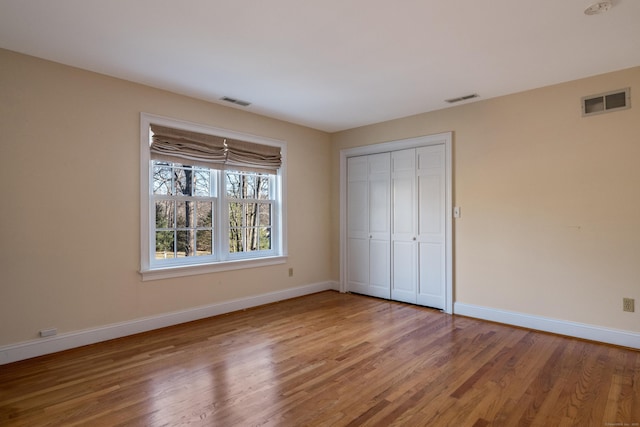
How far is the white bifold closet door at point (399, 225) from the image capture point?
4602 millimetres

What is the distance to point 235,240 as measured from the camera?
4648mm

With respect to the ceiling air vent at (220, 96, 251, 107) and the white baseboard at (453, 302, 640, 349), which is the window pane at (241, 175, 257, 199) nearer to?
the ceiling air vent at (220, 96, 251, 107)

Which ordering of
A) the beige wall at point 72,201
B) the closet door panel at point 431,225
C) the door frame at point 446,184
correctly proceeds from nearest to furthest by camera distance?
the beige wall at point 72,201 → the door frame at point 446,184 → the closet door panel at point 431,225

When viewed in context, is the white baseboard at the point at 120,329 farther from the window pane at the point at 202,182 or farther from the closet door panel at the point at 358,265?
the window pane at the point at 202,182

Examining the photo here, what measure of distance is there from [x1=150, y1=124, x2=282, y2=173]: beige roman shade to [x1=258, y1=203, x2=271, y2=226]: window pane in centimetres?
50

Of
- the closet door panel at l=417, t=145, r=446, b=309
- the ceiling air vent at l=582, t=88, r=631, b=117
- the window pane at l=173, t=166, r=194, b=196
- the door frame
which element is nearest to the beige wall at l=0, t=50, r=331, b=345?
the window pane at l=173, t=166, r=194, b=196

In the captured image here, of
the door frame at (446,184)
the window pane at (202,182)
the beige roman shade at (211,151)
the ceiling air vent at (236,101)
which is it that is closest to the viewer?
the beige roman shade at (211,151)

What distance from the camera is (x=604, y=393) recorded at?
245 cm

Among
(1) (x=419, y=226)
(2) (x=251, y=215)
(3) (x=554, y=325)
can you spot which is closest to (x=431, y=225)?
(1) (x=419, y=226)

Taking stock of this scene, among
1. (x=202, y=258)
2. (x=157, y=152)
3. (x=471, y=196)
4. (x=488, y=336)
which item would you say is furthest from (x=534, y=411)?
(x=157, y=152)

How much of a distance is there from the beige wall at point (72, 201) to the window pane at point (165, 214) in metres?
0.30

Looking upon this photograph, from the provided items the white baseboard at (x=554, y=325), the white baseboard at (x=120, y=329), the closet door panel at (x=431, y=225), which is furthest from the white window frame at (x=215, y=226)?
the white baseboard at (x=554, y=325)

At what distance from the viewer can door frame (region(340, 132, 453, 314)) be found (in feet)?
14.5

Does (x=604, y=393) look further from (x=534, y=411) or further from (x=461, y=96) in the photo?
(x=461, y=96)
